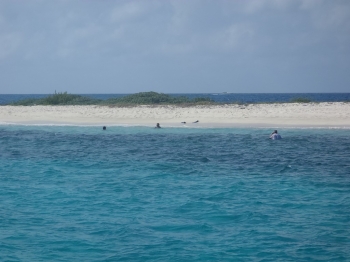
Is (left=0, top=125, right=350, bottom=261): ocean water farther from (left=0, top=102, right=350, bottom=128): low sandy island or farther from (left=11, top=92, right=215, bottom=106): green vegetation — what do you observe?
(left=11, top=92, right=215, bottom=106): green vegetation

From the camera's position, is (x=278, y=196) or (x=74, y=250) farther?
(x=278, y=196)

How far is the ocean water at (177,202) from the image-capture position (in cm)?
891

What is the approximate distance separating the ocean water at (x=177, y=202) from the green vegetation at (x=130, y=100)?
20.3 meters

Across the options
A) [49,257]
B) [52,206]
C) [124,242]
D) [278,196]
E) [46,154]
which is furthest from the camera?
[46,154]

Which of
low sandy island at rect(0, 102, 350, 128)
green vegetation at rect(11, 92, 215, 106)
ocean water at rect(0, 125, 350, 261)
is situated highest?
green vegetation at rect(11, 92, 215, 106)

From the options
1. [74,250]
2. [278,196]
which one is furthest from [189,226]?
[278,196]

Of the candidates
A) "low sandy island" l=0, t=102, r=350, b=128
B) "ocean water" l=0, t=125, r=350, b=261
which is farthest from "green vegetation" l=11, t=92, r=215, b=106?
"ocean water" l=0, t=125, r=350, b=261

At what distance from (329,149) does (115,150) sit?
10.3m

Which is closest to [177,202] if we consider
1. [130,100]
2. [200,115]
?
[200,115]

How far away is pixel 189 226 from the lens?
1024cm

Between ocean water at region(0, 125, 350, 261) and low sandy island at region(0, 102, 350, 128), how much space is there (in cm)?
876

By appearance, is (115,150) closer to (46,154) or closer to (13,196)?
(46,154)

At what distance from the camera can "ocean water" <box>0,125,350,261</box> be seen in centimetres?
891

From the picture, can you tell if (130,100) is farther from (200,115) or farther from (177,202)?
(177,202)
